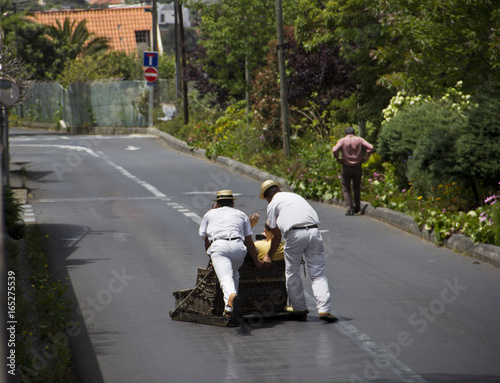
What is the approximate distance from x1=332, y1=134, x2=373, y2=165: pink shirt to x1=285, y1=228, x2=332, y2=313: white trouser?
819 cm

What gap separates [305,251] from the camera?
9141 millimetres

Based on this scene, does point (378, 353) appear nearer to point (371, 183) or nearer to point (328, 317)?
point (328, 317)

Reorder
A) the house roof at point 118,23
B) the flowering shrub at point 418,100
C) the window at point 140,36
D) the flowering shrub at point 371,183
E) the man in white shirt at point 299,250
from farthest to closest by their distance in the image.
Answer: the window at point 140,36, the house roof at point 118,23, the flowering shrub at point 418,100, the flowering shrub at point 371,183, the man in white shirt at point 299,250

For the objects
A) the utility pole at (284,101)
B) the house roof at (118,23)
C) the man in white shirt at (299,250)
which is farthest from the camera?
the house roof at (118,23)

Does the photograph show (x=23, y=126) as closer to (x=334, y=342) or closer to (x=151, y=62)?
(x=151, y=62)

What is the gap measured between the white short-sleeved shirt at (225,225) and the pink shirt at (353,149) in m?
8.36

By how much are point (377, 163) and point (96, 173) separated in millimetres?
9751

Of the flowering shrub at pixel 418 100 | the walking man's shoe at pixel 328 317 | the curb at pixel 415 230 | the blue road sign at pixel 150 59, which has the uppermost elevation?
the blue road sign at pixel 150 59

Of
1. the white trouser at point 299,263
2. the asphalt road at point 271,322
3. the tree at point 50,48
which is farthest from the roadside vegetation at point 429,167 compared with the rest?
the tree at point 50,48

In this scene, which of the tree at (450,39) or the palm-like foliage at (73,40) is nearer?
the tree at (450,39)

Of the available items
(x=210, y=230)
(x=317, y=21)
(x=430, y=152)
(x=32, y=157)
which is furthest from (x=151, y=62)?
(x=210, y=230)

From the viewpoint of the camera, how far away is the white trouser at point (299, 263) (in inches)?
355

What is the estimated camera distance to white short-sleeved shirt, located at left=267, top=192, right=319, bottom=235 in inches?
356

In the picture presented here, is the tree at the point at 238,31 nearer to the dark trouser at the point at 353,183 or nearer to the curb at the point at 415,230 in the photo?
the curb at the point at 415,230
